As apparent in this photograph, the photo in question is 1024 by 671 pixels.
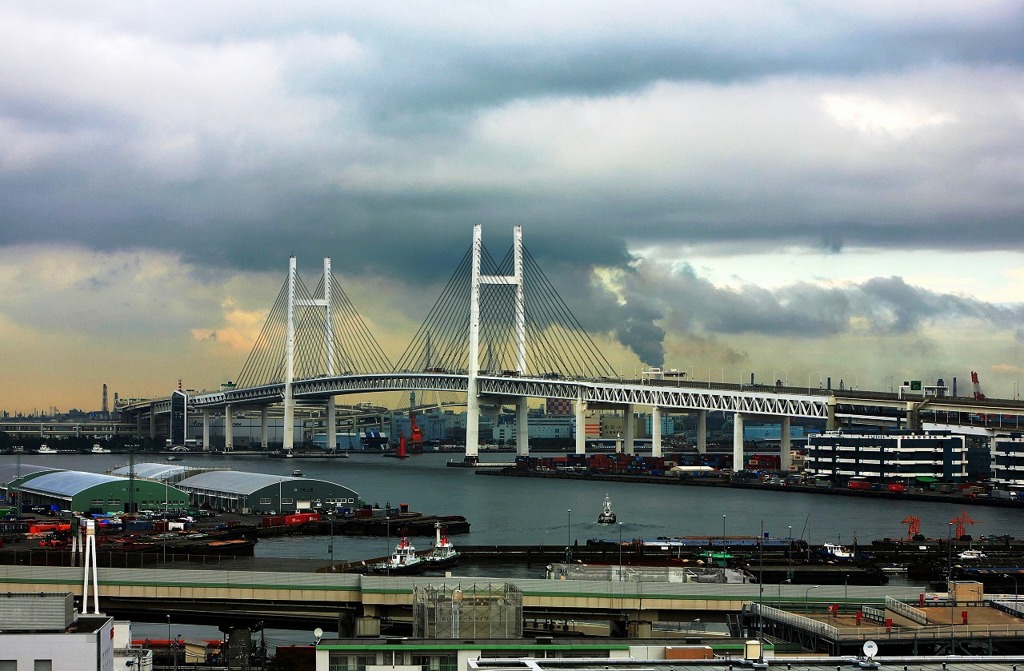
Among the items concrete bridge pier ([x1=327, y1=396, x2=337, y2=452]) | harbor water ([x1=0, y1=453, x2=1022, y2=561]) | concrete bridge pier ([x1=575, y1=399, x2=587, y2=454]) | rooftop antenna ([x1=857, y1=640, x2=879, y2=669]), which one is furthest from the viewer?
A: concrete bridge pier ([x1=327, y1=396, x2=337, y2=452])

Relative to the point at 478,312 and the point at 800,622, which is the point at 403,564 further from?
the point at 478,312

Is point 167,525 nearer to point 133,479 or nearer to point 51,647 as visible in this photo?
point 133,479

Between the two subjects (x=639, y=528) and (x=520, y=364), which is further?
(x=520, y=364)

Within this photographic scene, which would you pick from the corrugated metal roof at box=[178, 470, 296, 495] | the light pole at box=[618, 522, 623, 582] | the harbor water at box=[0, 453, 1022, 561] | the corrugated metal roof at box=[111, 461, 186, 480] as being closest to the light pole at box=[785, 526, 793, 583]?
the harbor water at box=[0, 453, 1022, 561]

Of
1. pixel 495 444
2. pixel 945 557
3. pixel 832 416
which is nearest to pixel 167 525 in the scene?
pixel 945 557

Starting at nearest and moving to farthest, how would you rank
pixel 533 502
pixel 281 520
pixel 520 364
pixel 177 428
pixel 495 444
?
pixel 281 520 < pixel 533 502 < pixel 520 364 < pixel 177 428 < pixel 495 444

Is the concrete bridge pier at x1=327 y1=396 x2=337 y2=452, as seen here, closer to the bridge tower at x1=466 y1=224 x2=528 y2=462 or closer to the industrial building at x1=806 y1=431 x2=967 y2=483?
the bridge tower at x1=466 y1=224 x2=528 y2=462

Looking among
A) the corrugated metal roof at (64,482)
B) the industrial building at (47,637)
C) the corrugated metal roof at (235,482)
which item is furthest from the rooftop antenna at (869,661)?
the corrugated metal roof at (64,482)
